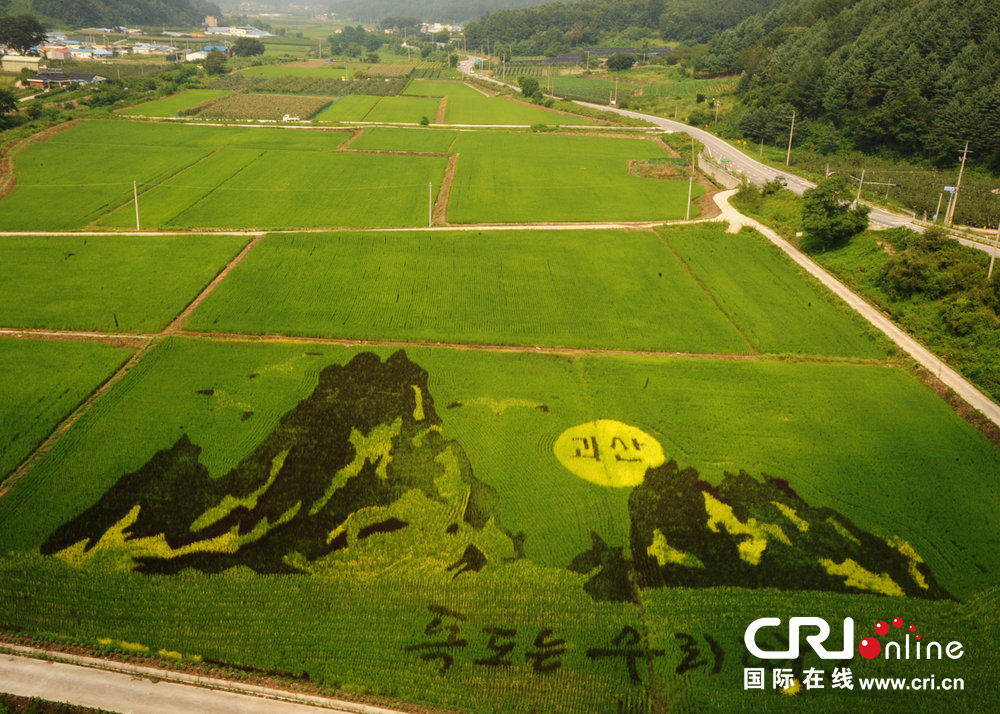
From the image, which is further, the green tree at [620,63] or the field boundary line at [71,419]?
the green tree at [620,63]

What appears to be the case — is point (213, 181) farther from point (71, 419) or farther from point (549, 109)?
point (549, 109)

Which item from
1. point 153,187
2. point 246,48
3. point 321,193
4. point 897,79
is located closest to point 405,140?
point 321,193

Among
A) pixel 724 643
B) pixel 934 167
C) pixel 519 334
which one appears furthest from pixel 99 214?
pixel 934 167

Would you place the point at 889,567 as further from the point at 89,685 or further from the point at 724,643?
the point at 89,685

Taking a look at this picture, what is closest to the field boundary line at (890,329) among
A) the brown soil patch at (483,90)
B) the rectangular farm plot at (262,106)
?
the rectangular farm plot at (262,106)

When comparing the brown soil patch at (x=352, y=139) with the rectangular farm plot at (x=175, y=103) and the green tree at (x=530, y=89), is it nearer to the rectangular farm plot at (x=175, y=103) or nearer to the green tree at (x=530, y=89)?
the rectangular farm plot at (x=175, y=103)
